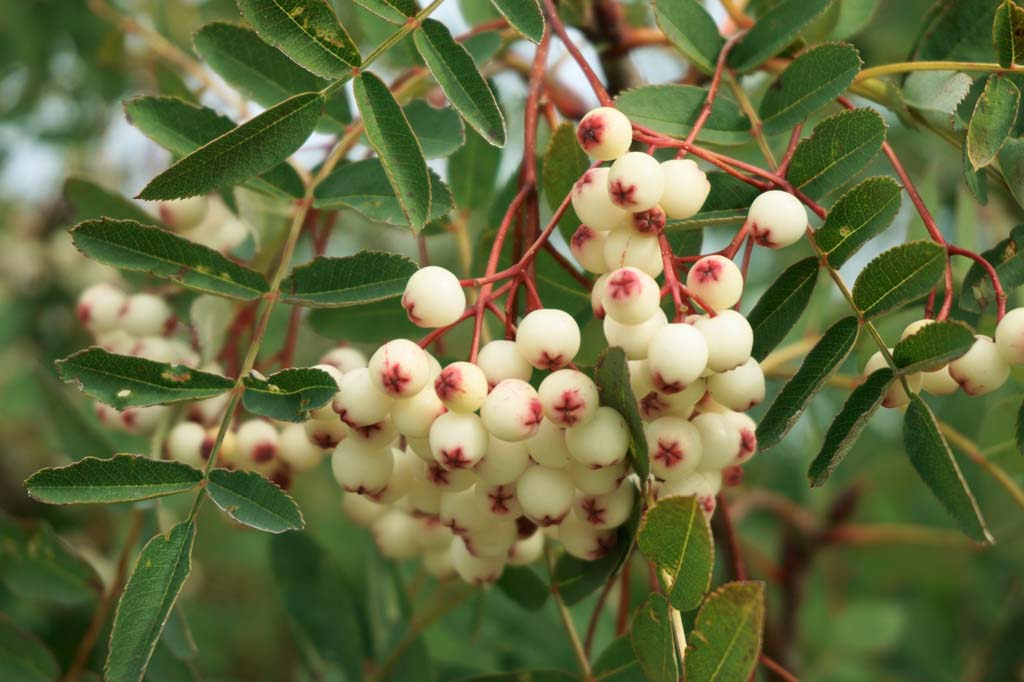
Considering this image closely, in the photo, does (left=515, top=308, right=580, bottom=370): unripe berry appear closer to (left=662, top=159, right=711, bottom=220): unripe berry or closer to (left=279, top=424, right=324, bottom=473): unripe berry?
(left=662, top=159, right=711, bottom=220): unripe berry

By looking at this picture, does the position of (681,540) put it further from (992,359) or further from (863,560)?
(863,560)

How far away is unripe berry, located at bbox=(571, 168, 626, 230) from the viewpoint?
0.85 meters

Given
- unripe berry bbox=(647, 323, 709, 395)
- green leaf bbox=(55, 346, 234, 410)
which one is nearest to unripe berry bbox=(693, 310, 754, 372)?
unripe berry bbox=(647, 323, 709, 395)

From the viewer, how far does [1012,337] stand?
84 cm

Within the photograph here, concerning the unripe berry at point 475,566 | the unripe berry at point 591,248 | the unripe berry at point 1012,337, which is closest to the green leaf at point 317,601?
the unripe berry at point 475,566

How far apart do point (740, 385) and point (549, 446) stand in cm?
17

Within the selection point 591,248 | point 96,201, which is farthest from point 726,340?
point 96,201

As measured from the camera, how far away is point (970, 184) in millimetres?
921

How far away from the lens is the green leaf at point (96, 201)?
1394mm

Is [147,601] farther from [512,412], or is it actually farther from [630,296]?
[630,296]

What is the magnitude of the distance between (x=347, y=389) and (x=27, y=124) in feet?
5.39

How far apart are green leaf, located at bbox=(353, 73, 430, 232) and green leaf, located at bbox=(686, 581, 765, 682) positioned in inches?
15.4

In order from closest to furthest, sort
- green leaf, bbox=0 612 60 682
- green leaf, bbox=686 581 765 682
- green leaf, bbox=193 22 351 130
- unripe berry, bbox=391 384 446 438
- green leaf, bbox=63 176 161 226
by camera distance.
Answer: green leaf, bbox=686 581 765 682
unripe berry, bbox=391 384 446 438
green leaf, bbox=193 22 351 130
green leaf, bbox=0 612 60 682
green leaf, bbox=63 176 161 226

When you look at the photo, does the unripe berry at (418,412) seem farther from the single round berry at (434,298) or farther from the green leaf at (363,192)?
the green leaf at (363,192)
